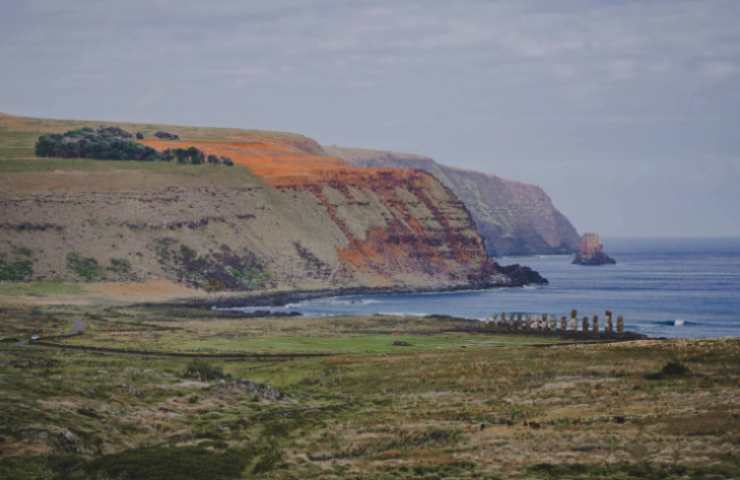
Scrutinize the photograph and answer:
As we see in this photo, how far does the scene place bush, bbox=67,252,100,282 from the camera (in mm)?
157750

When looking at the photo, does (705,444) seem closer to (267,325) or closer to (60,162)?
(267,325)

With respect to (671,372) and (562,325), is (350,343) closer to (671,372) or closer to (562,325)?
(562,325)

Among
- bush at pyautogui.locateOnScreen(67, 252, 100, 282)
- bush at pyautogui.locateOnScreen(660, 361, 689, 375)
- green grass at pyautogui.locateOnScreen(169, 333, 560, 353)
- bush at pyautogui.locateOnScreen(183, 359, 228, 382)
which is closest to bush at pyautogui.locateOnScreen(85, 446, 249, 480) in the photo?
bush at pyautogui.locateOnScreen(183, 359, 228, 382)

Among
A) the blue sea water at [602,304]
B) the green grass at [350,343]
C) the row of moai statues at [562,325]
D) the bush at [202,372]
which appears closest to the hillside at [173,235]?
the blue sea water at [602,304]

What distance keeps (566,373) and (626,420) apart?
1444 cm

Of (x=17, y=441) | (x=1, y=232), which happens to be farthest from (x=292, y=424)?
(x=1, y=232)

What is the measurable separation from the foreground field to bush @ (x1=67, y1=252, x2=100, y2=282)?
75.2 m

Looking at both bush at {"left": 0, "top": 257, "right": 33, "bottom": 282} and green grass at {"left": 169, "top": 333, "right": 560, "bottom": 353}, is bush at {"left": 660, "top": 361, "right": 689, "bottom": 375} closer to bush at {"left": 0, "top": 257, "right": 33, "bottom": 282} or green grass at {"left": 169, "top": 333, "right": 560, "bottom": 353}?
green grass at {"left": 169, "top": 333, "right": 560, "bottom": 353}

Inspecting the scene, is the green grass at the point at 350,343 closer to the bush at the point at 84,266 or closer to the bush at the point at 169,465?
the bush at the point at 169,465

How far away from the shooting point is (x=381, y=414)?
56.0 meters

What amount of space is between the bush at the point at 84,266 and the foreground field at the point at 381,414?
247 ft

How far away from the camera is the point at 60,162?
7539 inches

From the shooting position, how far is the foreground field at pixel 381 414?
43719mm

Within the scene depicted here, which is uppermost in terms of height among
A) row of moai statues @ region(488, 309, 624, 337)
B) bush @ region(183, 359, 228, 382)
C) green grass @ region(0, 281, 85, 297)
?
row of moai statues @ region(488, 309, 624, 337)
